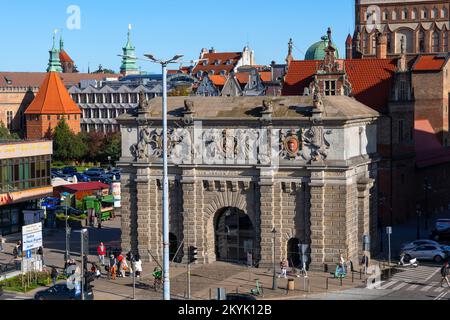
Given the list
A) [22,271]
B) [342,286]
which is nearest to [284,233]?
[342,286]

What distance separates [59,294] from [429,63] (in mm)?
65318

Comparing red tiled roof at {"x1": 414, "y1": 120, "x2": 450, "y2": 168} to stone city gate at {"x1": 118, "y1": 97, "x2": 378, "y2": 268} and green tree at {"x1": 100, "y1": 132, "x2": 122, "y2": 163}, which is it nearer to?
stone city gate at {"x1": 118, "y1": 97, "x2": 378, "y2": 268}

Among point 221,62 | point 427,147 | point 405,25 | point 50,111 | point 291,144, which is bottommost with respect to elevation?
point 427,147

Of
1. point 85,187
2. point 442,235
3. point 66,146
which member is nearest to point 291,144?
point 442,235

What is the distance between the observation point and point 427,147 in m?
89.0

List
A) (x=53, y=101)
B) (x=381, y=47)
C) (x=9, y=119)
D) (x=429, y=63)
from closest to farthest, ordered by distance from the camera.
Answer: (x=381, y=47), (x=429, y=63), (x=53, y=101), (x=9, y=119)

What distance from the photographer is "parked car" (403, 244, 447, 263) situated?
56531 mm

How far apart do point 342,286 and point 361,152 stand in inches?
415

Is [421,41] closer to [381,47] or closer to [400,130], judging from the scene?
[381,47]

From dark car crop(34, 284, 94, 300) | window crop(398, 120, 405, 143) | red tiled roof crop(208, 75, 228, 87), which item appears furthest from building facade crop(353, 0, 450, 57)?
dark car crop(34, 284, 94, 300)

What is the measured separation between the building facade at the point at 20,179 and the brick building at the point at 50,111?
79067mm

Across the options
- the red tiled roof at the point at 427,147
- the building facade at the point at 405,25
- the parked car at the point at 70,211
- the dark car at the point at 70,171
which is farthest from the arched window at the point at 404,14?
the parked car at the point at 70,211
